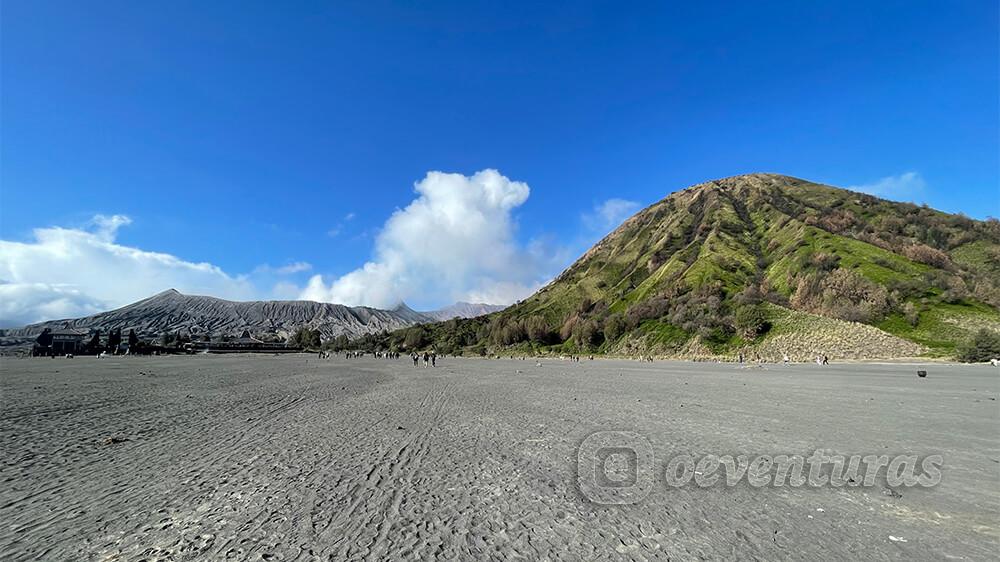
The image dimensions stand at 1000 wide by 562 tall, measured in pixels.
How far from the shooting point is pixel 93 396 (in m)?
24.9

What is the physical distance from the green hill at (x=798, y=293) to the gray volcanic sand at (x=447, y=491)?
3033 inches

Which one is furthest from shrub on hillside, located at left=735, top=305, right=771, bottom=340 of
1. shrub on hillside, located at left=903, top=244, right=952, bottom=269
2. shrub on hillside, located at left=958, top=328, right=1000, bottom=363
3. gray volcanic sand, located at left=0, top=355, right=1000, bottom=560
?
gray volcanic sand, located at left=0, top=355, right=1000, bottom=560

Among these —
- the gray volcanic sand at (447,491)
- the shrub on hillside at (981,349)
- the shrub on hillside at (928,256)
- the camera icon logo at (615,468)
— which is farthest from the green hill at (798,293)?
the camera icon logo at (615,468)

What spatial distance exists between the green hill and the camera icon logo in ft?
265

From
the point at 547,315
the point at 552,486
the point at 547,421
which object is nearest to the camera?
the point at 552,486

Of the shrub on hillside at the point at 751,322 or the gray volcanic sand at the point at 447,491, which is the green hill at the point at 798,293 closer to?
the shrub on hillside at the point at 751,322

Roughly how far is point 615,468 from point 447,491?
448cm

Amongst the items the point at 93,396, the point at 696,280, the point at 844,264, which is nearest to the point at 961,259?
the point at 844,264

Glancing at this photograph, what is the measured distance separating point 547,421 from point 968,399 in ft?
78.8

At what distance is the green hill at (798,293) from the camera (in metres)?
79.3

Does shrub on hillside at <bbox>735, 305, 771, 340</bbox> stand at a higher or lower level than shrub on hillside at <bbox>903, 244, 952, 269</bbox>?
lower

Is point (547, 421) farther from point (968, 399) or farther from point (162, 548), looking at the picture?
point (968, 399)

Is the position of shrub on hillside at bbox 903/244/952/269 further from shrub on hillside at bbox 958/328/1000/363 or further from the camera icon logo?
the camera icon logo

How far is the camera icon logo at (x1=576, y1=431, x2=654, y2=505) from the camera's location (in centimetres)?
877
